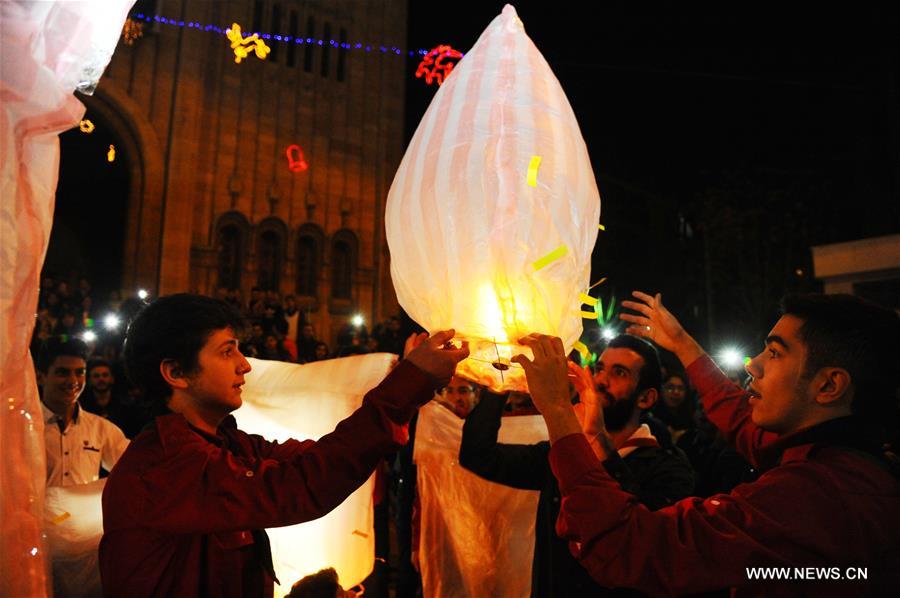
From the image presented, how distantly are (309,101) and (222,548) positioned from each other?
1811cm

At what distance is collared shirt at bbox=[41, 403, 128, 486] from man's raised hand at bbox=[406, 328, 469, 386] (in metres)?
2.84

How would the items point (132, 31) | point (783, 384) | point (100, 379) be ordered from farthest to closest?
point (132, 31)
point (100, 379)
point (783, 384)

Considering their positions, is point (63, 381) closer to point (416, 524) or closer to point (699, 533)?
point (416, 524)

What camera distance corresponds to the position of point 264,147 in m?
17.3

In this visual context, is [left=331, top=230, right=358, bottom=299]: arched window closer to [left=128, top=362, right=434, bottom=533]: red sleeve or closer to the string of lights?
the string of lights

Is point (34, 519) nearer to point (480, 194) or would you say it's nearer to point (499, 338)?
point (499, 338)

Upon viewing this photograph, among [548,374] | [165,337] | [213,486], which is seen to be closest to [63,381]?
[165,337]

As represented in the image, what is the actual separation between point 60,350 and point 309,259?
1440 cm

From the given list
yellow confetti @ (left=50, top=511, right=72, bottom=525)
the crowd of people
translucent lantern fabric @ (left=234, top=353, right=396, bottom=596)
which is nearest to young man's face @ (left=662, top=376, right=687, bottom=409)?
translucent lantern fabric @ (left=234, top=353, right=396, bottom=596)

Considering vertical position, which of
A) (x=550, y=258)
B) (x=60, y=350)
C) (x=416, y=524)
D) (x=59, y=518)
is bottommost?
(x=416, y=524)

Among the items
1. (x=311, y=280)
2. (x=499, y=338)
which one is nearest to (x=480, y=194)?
(x=499, y=338)

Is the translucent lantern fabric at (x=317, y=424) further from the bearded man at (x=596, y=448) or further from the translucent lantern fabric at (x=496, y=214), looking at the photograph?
the translucent lantern fabric at (x=496, y=214)

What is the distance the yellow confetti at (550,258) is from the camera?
1.75 meters

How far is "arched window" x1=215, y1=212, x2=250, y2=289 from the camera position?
16.7 meters
